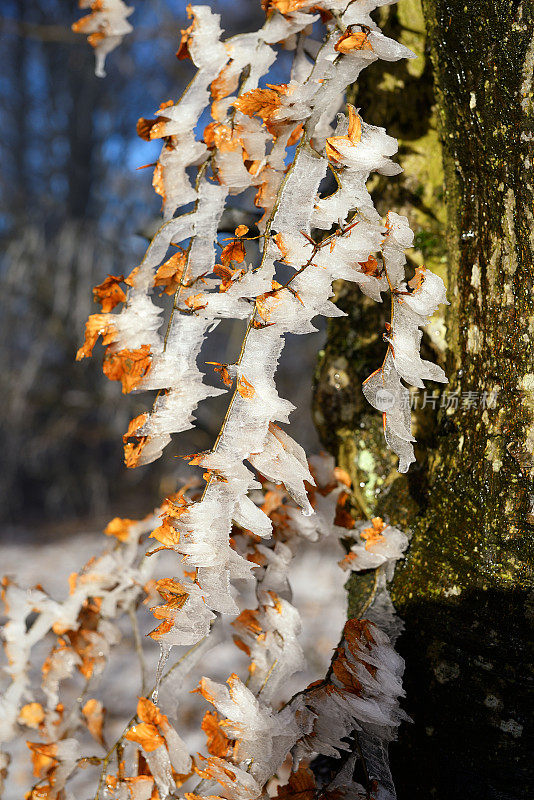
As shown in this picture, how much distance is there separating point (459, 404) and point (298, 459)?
252 mm

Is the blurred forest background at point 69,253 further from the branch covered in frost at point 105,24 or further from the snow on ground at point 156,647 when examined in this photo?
the branch covered in frost at point 105,24

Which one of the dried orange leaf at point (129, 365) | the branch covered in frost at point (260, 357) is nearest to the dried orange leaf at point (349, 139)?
the branch covered in frost at point (260, 357)

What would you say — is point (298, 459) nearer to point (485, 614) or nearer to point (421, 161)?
point (485, 614)

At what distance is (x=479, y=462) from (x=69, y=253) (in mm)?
4890

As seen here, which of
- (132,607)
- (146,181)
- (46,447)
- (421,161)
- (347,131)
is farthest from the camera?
(146,181)

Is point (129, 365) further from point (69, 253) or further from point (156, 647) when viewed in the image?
point (69, 253)

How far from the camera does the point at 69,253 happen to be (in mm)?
4918

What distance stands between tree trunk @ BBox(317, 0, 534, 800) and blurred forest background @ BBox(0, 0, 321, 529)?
308 centimetres

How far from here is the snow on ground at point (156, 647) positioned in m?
1.92

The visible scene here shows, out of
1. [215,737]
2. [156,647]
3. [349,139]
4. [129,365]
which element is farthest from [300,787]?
[156,647]

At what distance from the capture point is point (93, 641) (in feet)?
3.03

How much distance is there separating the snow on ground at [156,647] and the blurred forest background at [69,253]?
27.2 inches

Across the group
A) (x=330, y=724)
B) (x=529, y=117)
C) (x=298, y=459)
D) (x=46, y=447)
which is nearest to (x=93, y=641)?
(x=330, y=724)

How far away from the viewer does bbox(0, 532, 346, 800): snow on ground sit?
1.92 metres
